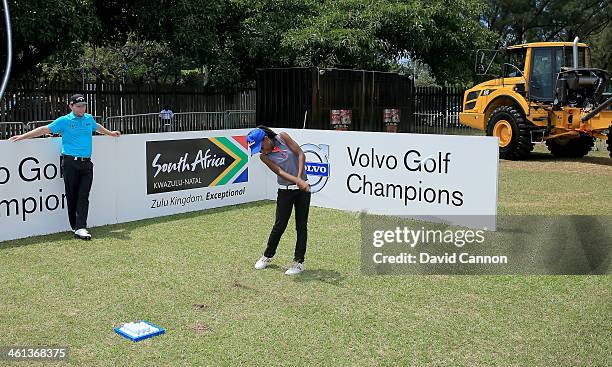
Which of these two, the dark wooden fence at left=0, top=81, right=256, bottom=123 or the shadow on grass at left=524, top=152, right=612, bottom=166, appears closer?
the shadow on grass at left=524, top=152, right=612, bottom=166

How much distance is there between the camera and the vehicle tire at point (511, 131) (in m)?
18.9

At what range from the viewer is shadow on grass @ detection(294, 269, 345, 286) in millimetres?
7012

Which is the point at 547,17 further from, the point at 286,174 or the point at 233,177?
the point at 286,174

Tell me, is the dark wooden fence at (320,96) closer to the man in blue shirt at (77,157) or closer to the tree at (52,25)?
the tree at (52,25)

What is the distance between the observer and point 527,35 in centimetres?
4962

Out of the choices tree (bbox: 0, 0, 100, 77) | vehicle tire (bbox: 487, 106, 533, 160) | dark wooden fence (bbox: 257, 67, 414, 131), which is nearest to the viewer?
tree (bbox: 0, 0, 100, 77)

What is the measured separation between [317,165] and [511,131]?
31.0 ft

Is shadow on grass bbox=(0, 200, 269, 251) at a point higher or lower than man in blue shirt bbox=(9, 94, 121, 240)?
lower

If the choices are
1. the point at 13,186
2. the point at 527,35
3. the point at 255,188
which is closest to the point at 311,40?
the point at 255,188

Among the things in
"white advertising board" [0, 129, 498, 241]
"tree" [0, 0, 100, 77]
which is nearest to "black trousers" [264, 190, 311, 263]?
"white advertising board" [0, 129, 498, 241]

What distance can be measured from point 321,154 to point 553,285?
5.54 meters

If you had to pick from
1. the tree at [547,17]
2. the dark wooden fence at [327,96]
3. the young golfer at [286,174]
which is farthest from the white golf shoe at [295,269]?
the tree at [547,17]

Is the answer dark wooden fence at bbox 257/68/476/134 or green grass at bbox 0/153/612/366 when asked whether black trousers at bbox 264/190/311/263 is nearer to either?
green grass at bbox 0/153/612/366

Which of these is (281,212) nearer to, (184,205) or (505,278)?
(505,278)
